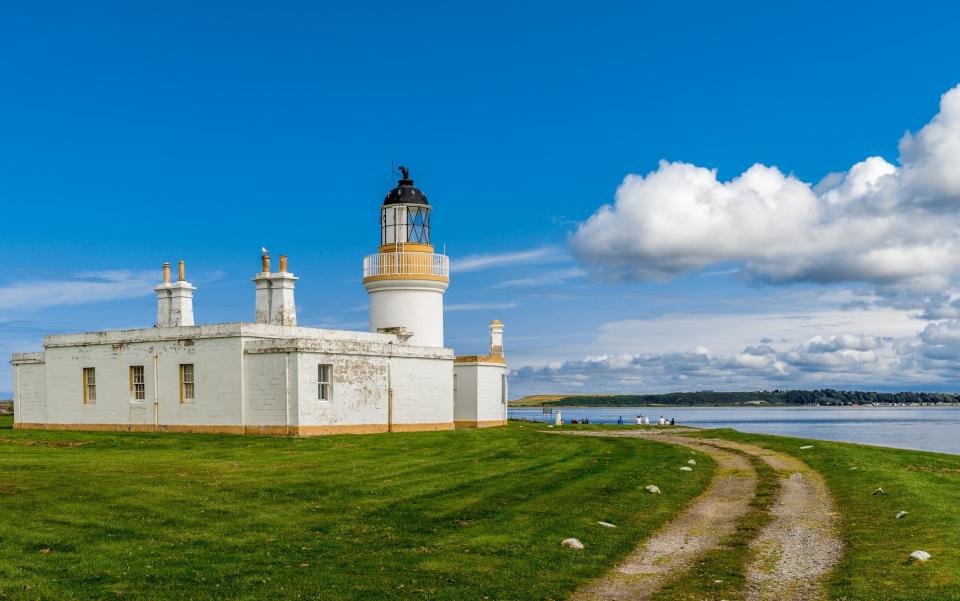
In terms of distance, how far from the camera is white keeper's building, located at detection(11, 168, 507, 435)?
35.1 metres

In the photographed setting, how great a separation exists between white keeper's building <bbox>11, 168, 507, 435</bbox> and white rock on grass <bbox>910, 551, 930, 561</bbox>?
80.1ft

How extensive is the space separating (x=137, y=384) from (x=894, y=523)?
31023 mm

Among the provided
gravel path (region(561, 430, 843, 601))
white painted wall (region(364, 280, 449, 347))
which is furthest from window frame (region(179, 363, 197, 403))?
gravel path (region(561, 430, 843, 601))

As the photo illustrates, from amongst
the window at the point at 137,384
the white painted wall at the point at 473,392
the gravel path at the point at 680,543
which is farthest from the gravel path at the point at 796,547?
the window at the point at 137,384

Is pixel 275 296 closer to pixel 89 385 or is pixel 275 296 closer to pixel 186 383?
pixel 186 383

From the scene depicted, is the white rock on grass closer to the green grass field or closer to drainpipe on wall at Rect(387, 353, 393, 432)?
the green grass field

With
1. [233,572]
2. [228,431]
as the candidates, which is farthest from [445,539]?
[228,431]

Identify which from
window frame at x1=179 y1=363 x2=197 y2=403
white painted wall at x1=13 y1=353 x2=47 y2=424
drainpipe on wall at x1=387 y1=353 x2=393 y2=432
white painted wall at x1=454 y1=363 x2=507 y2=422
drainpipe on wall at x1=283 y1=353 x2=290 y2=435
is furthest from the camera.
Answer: white painted wall at x1=454 y1=363 x2=507 y2=422

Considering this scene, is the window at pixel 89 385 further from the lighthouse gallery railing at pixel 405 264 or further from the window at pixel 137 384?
the lighthouse gallery railing at pixel 405 264

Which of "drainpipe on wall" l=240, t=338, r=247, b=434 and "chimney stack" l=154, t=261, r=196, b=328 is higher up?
"chimney stack" l=154, t=261, r=196, b=328

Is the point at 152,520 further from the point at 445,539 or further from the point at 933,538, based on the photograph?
the point at 933,538

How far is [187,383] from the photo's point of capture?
3694 cm

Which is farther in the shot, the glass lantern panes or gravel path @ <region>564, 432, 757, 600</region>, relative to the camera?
the glass lantern panes

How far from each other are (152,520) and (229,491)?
338cm
